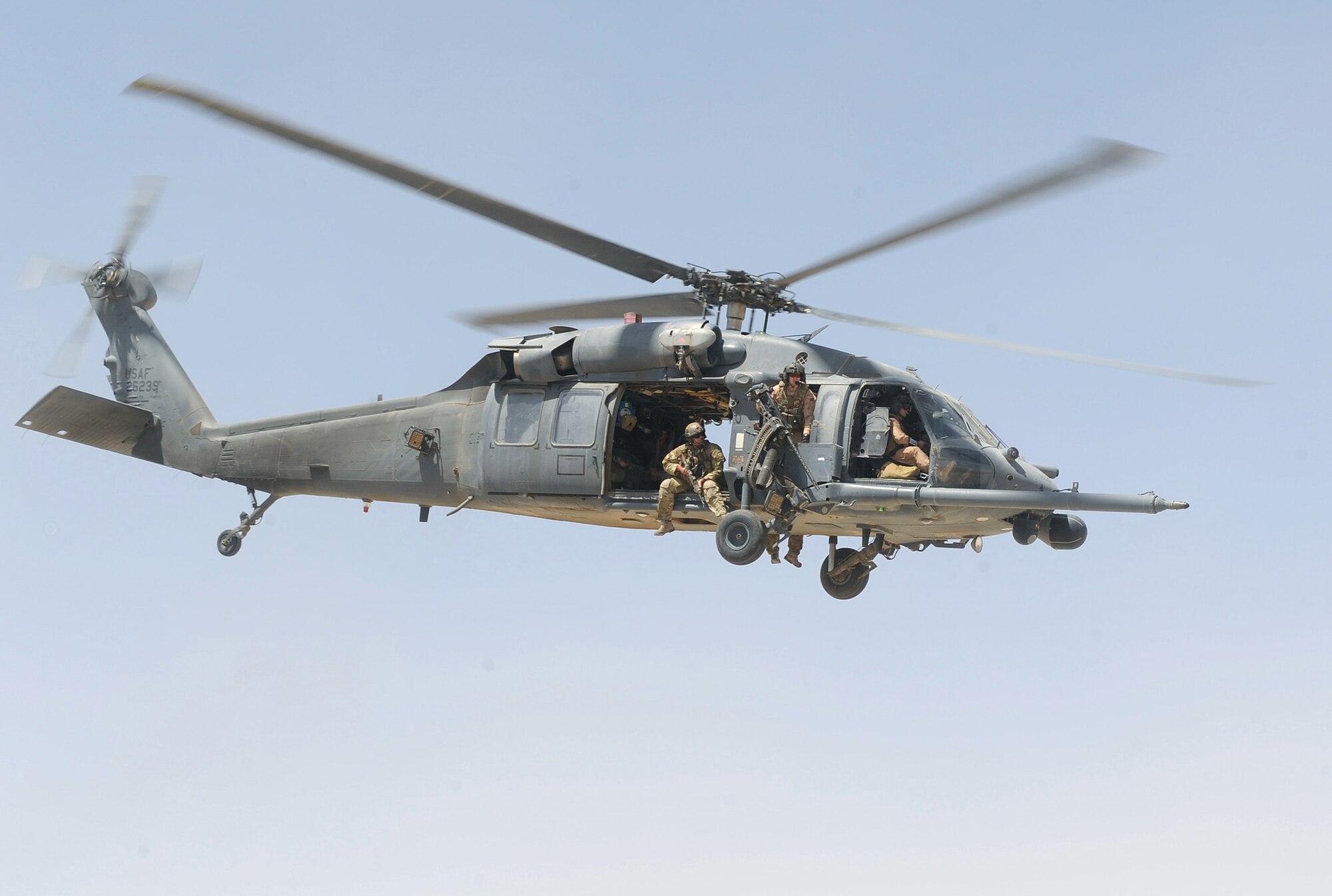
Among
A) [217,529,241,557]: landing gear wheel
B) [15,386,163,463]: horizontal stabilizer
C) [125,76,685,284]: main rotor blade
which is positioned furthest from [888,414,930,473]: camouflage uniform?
[15,386,163,463]: horizontal stabilizer

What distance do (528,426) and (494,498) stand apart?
94 cm

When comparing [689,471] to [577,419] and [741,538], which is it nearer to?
[741,538]

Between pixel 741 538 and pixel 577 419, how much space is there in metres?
2.51

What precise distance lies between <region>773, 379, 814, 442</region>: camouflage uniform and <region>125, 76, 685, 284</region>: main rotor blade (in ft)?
6.10

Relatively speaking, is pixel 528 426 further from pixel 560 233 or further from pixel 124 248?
pixel 124 248

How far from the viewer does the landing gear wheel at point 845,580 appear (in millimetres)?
16016

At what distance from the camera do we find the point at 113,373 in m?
19.7

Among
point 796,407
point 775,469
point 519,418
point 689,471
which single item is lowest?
point 689,471

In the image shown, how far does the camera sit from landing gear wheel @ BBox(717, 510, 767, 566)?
14.5 meters

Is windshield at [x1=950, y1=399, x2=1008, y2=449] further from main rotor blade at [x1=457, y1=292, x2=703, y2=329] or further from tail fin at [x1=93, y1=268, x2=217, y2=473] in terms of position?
tail fin at [x1=93, y1=268, x2=217, y2=473]

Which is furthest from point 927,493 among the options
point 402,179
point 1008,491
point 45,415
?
point 45,415

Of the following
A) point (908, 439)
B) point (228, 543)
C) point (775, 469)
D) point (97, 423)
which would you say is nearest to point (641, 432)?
point (775, 469)

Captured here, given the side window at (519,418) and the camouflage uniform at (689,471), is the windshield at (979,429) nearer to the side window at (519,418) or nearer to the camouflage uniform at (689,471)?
the camouflage uniform at (689,471)

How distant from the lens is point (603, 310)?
16.9 m
